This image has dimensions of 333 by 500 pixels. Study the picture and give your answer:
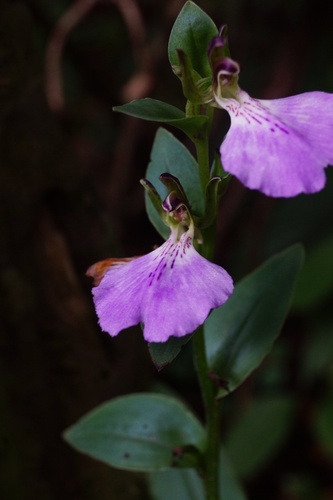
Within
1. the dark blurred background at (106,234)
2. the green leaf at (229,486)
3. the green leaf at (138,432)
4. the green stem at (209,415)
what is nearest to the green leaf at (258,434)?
the dark blurred background at (106,234)

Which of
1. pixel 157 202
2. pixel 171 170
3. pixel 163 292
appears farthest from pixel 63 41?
pixel 163 292

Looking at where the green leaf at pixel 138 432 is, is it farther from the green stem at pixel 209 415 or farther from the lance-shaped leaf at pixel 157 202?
the lance-shaped leaf at pixel 157 202

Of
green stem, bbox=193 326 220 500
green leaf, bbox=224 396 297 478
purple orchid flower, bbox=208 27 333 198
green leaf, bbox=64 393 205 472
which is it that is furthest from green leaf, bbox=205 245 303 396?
green leaf, bbox=224 396 297 478

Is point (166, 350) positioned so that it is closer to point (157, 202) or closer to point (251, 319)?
point (157, 202)

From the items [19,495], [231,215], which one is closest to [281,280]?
[19,495]

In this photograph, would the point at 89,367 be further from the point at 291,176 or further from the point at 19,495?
the point at 291,176

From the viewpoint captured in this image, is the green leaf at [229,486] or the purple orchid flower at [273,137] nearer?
the purple orchid flower at [273,137]
